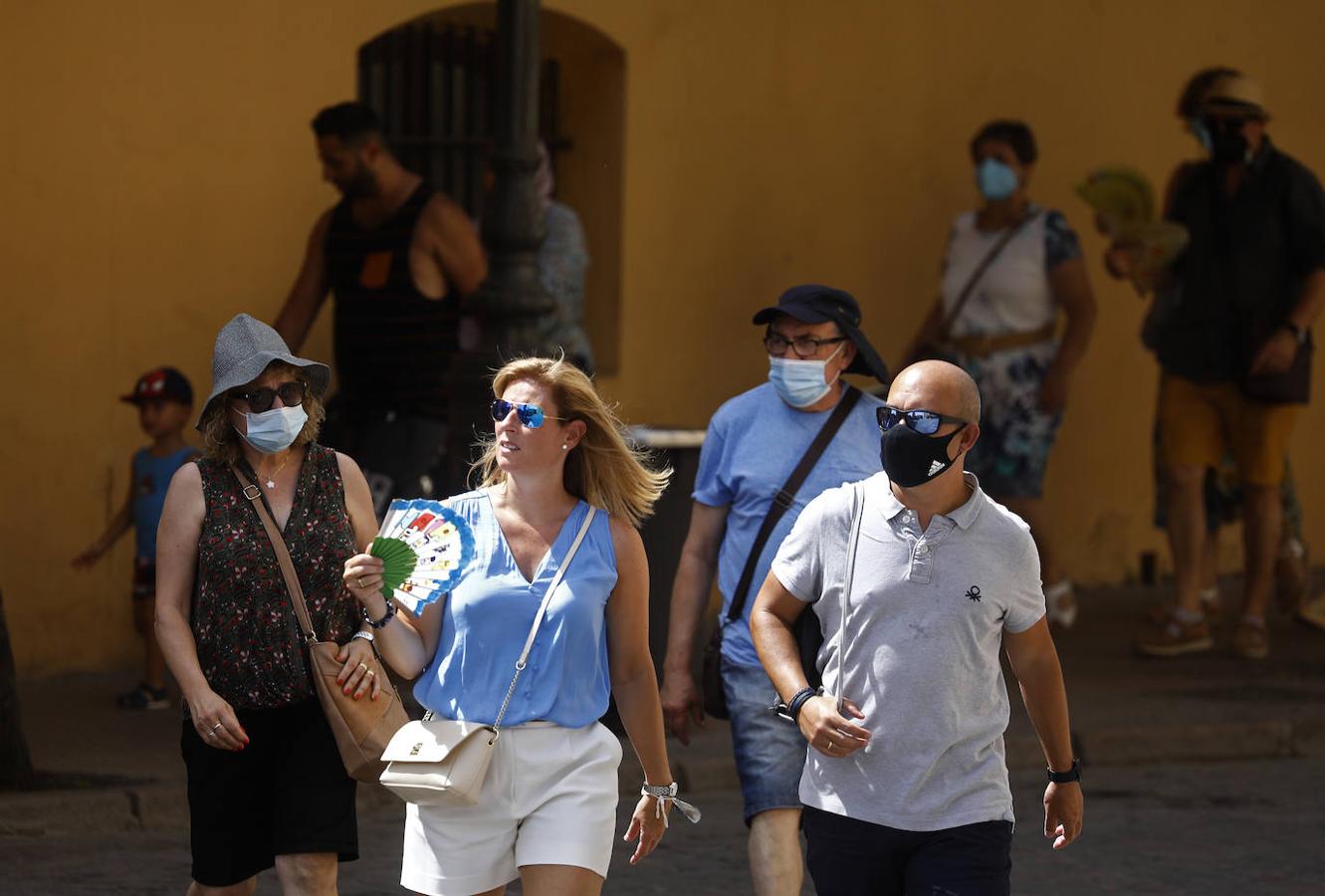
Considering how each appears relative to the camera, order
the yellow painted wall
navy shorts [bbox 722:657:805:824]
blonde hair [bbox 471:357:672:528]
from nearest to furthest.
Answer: blonde hair [bbox 471:357:672:528] < navy shorts [bbox 722:657:805:824] < the yellow painted wall

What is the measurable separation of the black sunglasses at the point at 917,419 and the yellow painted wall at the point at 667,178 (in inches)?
231

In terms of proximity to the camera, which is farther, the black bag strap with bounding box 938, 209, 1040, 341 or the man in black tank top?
the black bag strap with bounding box 938, 209, 1040, 341

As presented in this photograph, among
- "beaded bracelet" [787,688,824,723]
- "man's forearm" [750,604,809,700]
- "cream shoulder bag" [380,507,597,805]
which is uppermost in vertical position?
"man's forearm" [750,604,809,700]

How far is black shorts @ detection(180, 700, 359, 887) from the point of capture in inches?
211

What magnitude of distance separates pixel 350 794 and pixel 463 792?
82 cm

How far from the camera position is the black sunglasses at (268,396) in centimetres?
537

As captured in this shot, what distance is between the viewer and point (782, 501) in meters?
6.09

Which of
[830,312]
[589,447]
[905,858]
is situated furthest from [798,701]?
[830,312]

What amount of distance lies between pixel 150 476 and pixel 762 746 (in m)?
3.97

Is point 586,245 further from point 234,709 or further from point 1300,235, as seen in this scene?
point 234,709

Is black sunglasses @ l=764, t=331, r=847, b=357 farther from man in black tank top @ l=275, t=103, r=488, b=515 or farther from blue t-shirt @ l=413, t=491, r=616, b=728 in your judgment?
man in black tank top @ l=275, t=103, r=488, b=515

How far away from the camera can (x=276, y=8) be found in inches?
411

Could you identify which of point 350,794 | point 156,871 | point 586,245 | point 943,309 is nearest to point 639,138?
point 586,245

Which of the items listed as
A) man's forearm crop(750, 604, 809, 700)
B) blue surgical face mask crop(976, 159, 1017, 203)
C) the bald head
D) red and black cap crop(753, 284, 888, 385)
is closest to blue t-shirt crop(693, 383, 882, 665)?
red and black cap crop(753, 284, 888, 385)
